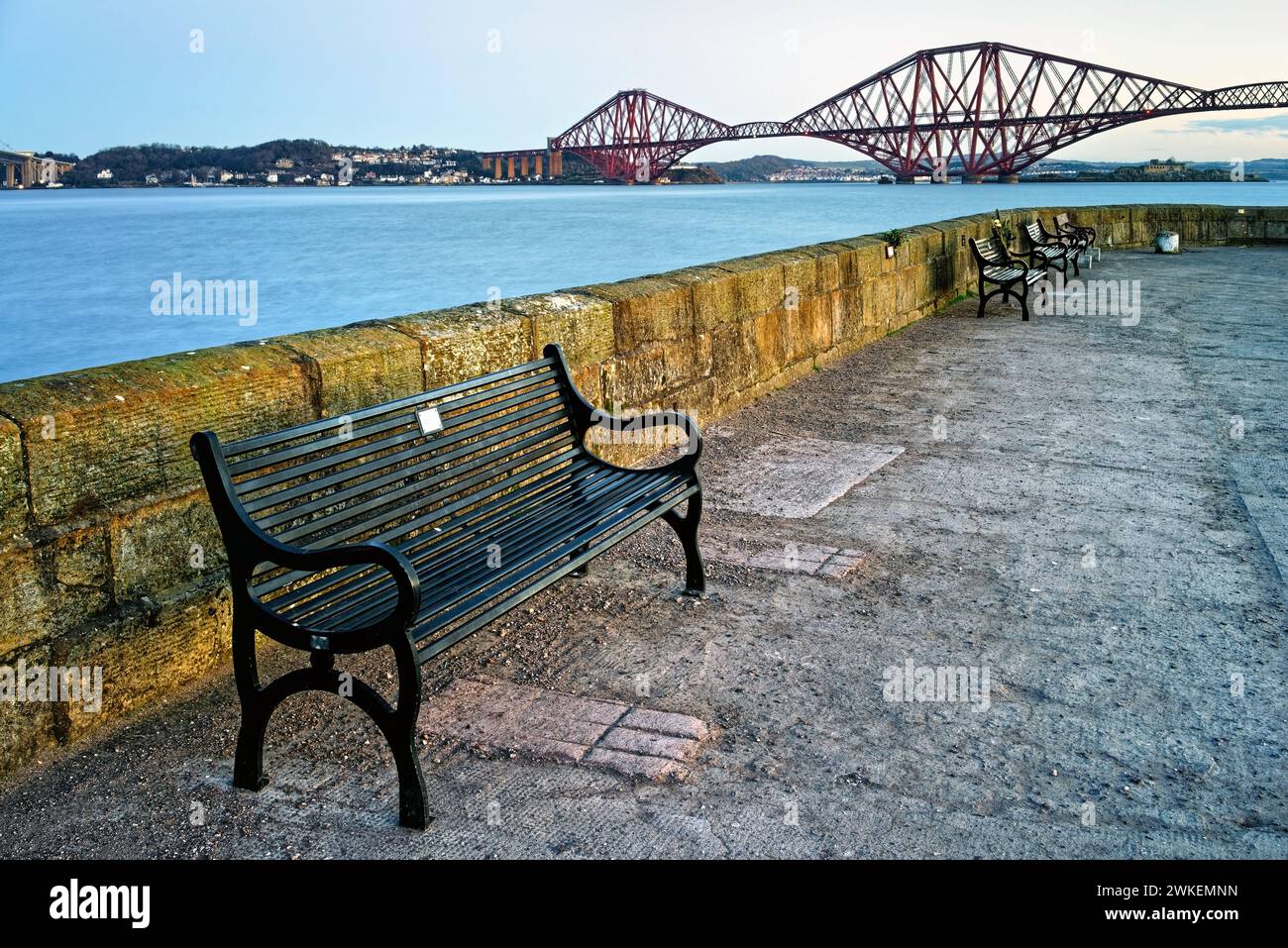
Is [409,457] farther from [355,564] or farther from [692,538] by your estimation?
[692,538]

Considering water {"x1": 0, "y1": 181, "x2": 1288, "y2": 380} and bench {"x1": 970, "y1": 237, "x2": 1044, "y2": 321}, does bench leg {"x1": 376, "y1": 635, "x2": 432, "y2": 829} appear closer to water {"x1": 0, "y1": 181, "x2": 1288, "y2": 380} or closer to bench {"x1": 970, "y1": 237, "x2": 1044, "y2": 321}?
bench {"x1": 970, "y1": 237, "x2": 1044, "y2": 321}

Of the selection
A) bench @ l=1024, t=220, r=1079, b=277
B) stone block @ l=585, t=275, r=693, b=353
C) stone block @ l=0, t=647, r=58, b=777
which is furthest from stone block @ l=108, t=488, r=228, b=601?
bench @ l=1024, t=220, r=1079, b=277

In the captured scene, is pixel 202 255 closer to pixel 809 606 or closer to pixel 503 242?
pixel 503 242

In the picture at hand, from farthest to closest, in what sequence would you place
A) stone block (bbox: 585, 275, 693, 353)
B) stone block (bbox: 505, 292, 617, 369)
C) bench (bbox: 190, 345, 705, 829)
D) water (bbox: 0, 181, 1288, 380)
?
water (bbox: 0, 181, 1288, 380) < stone block (bbox: 585, 275, 693, 353) < stone block (bbox: 505, 292, 617, 369) < bench (bbox: 190, 345, 705, 829)

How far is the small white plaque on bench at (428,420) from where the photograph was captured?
10.7 feet

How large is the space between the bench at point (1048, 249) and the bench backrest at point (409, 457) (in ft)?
30.2

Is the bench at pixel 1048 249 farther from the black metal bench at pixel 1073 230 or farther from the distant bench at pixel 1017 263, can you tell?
the black metal bench at pixel 1073 230

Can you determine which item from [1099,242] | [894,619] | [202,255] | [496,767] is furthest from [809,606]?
[202,255]

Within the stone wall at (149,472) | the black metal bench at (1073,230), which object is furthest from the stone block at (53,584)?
the black metal bench at (1073,230)

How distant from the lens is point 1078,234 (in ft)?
49.1

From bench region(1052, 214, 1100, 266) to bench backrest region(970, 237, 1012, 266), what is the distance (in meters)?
2.74

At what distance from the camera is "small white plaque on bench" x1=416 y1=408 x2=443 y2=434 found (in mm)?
3256

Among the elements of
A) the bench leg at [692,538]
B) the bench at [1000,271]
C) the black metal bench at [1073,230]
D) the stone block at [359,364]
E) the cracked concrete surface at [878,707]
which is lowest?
the cracked concrete surface at [878,707]
